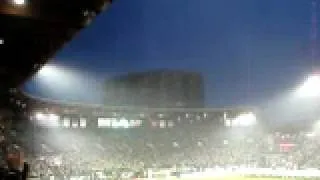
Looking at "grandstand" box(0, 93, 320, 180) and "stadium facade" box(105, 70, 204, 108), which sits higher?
"stadium facade" box(105, 70, 204, 108)

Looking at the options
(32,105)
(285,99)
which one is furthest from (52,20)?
(285,99)

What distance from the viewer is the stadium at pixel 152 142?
51406mm

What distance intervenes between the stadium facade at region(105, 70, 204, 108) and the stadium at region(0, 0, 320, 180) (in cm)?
1995

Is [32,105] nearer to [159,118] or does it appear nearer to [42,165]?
[42,165]

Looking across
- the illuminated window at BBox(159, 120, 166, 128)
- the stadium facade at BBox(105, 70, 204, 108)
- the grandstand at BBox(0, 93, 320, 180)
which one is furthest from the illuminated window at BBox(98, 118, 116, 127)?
the stadium facade at BBox(105, 70, 204, 108)

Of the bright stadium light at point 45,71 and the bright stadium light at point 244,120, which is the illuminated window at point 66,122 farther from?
the bright stadium light at point 45,71

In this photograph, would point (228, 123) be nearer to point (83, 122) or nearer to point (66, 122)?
point (83, 122)

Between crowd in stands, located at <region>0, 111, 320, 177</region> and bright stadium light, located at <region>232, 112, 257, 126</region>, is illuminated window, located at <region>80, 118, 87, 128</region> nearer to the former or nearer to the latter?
crowd in stands, located at <region>0, 111, 320, 177</region>

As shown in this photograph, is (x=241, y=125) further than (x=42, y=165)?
Yes

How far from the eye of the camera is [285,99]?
414 feet

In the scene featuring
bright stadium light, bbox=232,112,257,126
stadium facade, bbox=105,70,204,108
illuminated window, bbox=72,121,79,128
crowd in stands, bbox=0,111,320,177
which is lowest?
crowd in stands, bbox=0,111,320,177

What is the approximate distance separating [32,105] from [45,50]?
48.6m

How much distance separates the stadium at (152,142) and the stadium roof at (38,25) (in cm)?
525

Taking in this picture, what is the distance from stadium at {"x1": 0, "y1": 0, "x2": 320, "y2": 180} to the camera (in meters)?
51.4
